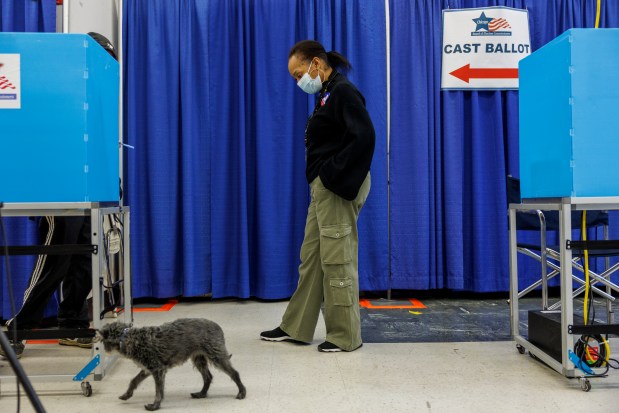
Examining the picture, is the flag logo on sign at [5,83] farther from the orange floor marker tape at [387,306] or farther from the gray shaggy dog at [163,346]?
the orange floor marker tape at [387,306]

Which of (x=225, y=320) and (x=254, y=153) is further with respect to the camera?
(x=254, y=153)

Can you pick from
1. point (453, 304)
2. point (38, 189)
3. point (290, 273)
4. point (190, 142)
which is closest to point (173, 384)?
point (38, 189)

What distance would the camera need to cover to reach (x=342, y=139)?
202cm

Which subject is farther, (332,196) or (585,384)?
(332,196)

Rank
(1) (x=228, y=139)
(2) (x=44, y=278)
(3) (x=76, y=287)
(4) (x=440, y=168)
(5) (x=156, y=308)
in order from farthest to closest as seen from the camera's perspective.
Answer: (4) (x=440, y=168), (1) (x=228, y=139), (5) (x=156, y=308), (3) (x=76, y=287), (2) (x=44, y=278)

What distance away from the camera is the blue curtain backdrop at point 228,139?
3.07m

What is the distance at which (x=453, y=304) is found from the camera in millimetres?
3113

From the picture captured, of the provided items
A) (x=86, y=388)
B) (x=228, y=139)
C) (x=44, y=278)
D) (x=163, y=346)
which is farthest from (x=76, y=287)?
(x=228, y=139)

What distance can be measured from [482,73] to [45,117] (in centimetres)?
272

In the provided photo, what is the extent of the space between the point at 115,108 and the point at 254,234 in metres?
1.37

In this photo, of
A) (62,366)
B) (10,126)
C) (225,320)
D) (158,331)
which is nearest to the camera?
(158,331)

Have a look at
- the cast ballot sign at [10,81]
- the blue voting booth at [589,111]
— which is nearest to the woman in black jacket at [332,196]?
the blue voting booth at [589,111]

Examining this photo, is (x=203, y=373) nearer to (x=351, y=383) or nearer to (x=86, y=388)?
(x=86, y=388)

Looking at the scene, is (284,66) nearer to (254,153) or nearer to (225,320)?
(254,153)
